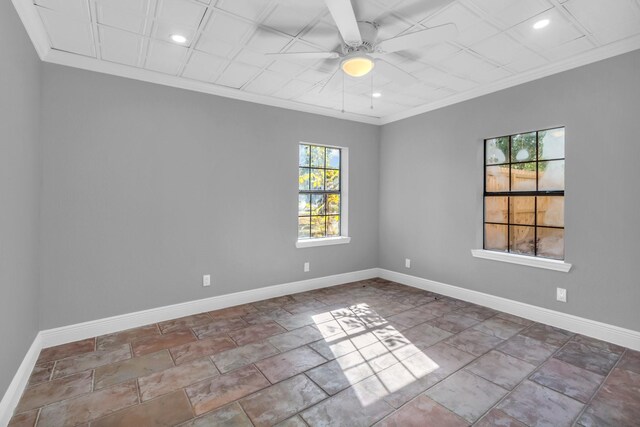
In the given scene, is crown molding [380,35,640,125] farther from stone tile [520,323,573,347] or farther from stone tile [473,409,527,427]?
stone tile [473,409,527,427]

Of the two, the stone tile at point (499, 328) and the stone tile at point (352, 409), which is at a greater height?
the stone tile at point (499, 328)

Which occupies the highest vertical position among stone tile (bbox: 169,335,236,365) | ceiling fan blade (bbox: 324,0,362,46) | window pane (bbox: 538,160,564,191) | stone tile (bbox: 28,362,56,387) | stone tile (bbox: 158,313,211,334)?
ceiling fan blade (bbox: 324,0,362,46)

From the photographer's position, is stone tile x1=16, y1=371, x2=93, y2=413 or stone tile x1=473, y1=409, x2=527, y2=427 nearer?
stone tile x1=473, y1=409, x2=527, y2=427

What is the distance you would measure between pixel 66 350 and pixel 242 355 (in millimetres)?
1604

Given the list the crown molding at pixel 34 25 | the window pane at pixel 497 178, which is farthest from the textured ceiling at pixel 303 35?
the window pane at pixel 497 178

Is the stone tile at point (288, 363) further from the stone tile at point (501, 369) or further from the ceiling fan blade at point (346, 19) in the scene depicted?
the ceiling fan blade at point (346, 19)

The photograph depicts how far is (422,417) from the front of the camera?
196 centimetres

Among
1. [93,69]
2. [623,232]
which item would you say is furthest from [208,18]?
[623,232]

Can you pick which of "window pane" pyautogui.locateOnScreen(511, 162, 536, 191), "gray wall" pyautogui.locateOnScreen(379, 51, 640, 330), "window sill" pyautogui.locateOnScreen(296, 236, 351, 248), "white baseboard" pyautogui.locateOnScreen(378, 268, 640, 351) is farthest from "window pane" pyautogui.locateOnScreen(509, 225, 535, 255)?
"window sill" pyautogui.locateOnScreen(296, 236, 351, 248)

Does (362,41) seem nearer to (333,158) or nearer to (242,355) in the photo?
(333,158)

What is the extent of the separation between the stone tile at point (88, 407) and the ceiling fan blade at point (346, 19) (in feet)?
9.20

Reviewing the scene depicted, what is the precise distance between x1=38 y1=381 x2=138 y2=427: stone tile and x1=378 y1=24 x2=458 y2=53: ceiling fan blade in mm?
3065

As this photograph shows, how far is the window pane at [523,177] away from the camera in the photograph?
3.63 m

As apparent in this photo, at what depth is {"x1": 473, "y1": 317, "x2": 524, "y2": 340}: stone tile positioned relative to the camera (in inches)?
124
